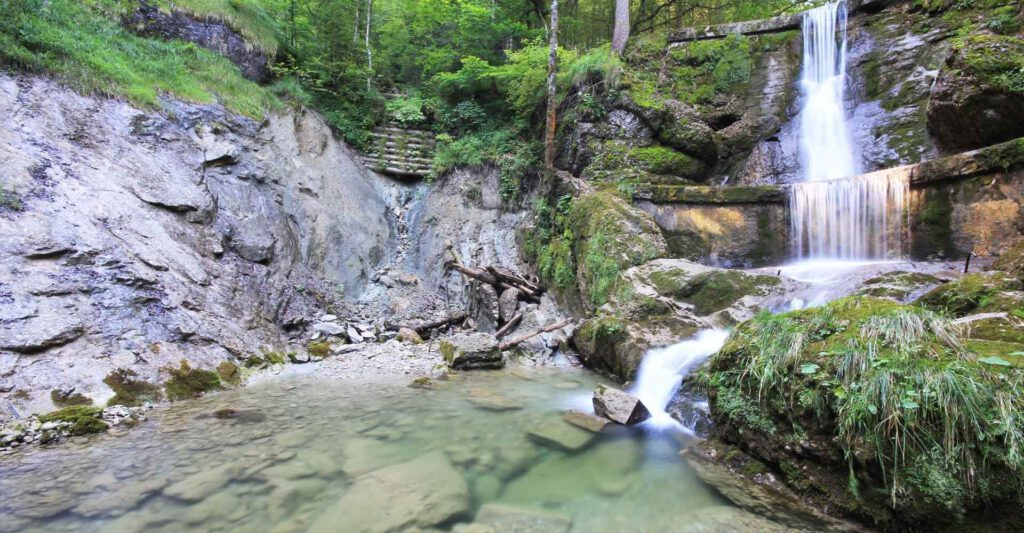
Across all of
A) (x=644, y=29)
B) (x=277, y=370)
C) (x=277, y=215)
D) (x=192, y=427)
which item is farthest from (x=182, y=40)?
(x=644, y=29)

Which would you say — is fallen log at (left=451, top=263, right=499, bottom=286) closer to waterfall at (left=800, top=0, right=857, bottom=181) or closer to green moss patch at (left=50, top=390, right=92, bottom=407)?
green moss patch at (left=50, top=390, right=92, bottom=407)

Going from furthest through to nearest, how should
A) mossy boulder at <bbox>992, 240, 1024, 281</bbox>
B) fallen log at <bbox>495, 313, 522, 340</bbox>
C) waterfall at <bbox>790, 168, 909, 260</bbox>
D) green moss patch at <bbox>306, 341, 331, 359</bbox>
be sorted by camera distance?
fallen log at <bbox>495, 313, 522, 340</bbox> → green moss patch at <bbox>306, 341, 331, 359</bbox> → waterfall at <bbox>790, 168, 909, 260</bbox> → mossy boulder at <bbox>992, 240, 1024, 281</bbox>

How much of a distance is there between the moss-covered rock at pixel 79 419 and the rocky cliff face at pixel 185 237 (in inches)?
11.7


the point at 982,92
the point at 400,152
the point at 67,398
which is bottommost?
the point at 67,398

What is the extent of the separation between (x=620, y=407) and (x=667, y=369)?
1.18 m

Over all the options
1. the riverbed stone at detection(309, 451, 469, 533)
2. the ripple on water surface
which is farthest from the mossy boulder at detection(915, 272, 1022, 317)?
the riverbed stone at detection(309, 451, 469, 533)

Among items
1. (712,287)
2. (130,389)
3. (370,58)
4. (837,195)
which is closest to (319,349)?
(130,389)

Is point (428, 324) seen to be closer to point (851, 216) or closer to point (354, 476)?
point (354, 476)

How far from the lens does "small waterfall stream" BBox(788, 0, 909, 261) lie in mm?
7004

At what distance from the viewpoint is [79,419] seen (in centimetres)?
440

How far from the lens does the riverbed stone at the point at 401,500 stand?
3.04 m

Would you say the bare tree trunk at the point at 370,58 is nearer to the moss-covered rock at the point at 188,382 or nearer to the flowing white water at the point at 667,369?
the moss-covered rock at the point at 188,382

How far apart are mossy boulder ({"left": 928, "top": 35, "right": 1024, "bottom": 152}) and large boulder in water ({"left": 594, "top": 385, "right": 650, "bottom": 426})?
7.52 m

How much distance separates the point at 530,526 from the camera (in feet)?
10.1
